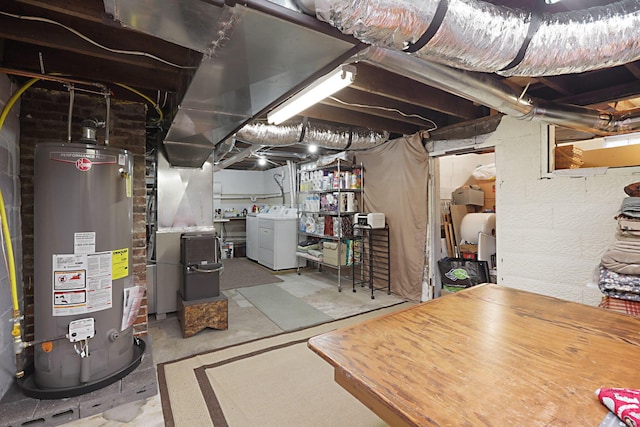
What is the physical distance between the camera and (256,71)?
53.9 inches

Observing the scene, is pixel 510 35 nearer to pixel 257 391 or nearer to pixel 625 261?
pixel 625 261

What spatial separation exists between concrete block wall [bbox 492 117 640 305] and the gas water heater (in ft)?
11.5

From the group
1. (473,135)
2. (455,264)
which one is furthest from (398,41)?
(455,264)

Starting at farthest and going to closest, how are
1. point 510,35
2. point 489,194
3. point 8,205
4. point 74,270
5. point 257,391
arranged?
1. point 489,194
2. point 257,391
3. point 8,205
4. point 74,270
5. point 510,35

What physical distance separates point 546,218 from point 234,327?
10.7 feet

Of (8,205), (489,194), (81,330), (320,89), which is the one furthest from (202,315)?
(489,194)

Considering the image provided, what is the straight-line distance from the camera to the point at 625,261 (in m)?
1.89

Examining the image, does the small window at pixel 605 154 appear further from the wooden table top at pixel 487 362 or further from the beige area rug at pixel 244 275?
the beige area rug at pixel 244 275

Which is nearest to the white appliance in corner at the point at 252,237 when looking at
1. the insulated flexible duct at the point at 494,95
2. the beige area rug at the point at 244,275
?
the beige area rug at the point at 244,275

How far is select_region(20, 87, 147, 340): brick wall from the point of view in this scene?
2195mm

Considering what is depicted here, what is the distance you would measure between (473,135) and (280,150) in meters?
3.25

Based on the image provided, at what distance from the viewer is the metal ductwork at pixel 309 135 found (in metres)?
3.28

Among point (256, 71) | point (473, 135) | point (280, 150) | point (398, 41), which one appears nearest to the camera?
point (398, 41)

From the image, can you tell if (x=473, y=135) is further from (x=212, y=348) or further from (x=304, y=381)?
(x=212, y=348)
